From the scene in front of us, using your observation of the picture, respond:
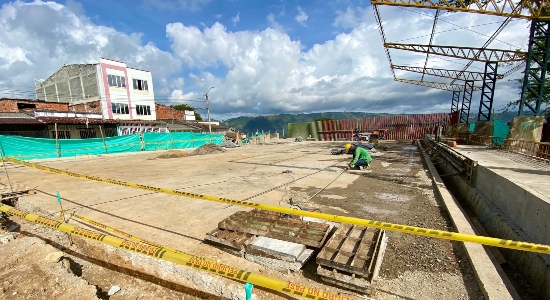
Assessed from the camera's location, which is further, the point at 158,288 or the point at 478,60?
the point at 478,60

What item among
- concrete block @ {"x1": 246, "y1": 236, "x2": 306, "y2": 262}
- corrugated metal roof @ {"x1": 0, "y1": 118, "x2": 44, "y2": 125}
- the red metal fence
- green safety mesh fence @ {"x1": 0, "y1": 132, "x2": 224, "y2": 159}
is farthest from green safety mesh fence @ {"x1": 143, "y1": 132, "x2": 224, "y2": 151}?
concrete block @ {"x1": 246, "y1": 236, "x2": 306, "y2": 262}

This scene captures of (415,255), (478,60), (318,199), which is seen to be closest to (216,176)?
(318,199)

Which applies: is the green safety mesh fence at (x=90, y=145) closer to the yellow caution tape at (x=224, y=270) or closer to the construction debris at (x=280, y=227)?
the yellow caution tape at (x=224, y=270)

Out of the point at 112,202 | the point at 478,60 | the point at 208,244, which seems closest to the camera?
the point at 208,244

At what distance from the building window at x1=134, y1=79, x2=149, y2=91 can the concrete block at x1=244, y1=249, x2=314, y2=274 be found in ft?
127

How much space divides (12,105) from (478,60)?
1855 inches

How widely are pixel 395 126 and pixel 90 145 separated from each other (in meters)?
35.6

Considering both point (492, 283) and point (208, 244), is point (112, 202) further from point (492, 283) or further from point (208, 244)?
point (492, 283)

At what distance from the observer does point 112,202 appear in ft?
20.4

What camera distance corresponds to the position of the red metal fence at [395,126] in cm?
3250

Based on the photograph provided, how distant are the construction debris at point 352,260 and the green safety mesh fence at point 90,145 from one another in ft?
67.2

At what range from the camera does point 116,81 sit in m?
32.1

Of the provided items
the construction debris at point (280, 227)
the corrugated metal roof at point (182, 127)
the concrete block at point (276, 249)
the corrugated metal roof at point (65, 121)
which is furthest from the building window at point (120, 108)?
the concrete block at point (276, 249)

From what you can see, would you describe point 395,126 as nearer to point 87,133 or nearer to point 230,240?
point 230,240
